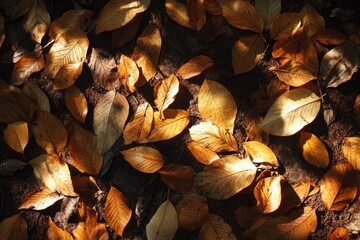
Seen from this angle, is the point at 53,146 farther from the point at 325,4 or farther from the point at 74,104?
the point at 325,4

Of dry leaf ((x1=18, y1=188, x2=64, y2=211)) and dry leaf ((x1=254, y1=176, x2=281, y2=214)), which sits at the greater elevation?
dry leaf ((x1=254, y1=176, x2=281, y2=214))

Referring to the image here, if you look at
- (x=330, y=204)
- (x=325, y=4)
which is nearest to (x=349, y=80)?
(x=325, y=4)

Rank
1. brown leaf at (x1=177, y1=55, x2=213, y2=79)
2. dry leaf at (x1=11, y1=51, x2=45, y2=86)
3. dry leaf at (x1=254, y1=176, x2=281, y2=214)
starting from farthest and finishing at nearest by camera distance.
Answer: dry leaf at (x1=11, y1=51, x2=45, y2=86), brown leaf at (x1=177, y1=55, x2=213, y2=79), dry leaf at (x1=254, y1=176, x2=281, y2=214)

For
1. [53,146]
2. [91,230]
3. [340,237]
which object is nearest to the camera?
[340,237]

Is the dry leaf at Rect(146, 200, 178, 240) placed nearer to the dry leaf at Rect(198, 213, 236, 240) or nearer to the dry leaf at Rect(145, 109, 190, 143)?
the dry leaf at Rect(198, 213, 236, 240)

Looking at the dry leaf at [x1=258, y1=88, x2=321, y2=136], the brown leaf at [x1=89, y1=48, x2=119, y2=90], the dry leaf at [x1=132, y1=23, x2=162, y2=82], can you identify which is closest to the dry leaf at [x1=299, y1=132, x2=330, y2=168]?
the dry leaf at [x1=258, y1=88, x2=321, y2=136]

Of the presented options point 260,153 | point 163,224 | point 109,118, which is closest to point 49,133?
point 109,118

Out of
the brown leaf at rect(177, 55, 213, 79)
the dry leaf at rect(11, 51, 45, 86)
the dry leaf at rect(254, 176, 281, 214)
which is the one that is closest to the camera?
the dry leaf at rect(254, 176, 281, 214)
